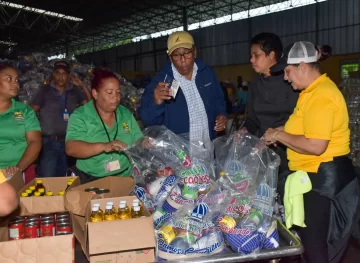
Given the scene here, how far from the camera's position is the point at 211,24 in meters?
21.9

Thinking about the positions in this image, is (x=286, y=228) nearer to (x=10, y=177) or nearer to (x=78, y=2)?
(x=10, y=177)

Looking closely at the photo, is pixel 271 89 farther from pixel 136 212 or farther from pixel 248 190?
pixel 136 212

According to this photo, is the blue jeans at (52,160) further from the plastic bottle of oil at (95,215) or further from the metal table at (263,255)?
the metal table at (263,255)

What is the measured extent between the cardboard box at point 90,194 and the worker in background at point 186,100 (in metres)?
0.65

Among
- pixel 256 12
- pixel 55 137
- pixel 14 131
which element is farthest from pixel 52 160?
pixel 256 12

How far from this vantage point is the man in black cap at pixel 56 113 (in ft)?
11.7

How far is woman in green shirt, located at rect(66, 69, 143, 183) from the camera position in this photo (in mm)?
2299

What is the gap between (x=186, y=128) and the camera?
9.07 ft

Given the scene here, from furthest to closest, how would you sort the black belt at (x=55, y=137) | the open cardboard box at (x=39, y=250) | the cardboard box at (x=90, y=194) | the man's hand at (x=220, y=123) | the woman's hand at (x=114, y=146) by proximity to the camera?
the black belt at (x=55, y=137), the man's hand at (x=220, y=123), the woman's hand at (x=114, y=146), the cardboard box at (x=90, y=194), the open cardboard box at (x=39, y=250)

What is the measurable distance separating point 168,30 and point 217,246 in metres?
23.6

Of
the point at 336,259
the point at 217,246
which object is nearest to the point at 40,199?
the point at 217,246

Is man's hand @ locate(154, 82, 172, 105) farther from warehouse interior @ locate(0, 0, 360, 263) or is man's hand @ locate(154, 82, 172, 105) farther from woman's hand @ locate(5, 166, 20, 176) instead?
warehouse interior @ locate(0, 0, 360, 263)

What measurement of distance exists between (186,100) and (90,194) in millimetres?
1127

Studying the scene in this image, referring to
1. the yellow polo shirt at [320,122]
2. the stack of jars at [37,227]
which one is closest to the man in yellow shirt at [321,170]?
the yellow polo shirt at [320,122]
